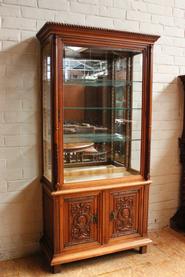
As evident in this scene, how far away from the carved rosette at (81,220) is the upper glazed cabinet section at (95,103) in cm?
21

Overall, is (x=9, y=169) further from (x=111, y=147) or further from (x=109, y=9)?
(x=109, y=9)

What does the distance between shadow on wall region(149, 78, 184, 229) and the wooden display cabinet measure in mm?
482

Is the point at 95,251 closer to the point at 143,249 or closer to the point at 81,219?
the point at 81,219

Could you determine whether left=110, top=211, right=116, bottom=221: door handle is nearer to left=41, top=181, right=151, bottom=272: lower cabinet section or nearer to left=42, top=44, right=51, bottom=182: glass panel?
left=41, top=181, right=151, bottom=272: lower cabinet section

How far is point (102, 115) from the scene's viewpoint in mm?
2619

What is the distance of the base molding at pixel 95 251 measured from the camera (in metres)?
2.26

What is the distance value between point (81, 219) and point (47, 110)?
0.91 metres

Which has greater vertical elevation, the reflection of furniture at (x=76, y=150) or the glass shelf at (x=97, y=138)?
the glass shelf at (x=97, y=138)

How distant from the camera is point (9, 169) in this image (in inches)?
94.4

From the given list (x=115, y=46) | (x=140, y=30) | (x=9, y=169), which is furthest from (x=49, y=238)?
(x=140, y=30)

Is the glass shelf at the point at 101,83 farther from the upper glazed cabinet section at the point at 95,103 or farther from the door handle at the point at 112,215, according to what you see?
the door handle at the point at 112,215

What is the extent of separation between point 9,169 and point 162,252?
1523 millimetres

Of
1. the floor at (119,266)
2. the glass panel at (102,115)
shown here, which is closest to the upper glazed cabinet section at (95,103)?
the glass panel at (102,115)

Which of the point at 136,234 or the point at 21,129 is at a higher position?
the point at 21,129
